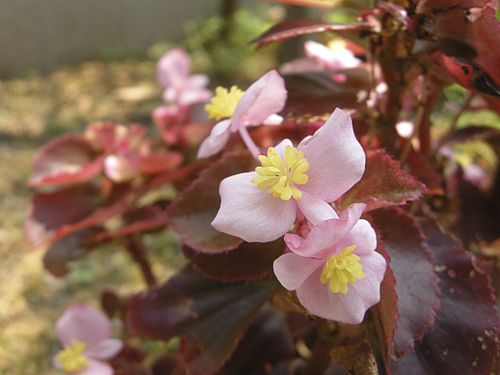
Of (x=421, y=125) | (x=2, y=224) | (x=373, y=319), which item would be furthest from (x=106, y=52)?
(x=373, y=319)

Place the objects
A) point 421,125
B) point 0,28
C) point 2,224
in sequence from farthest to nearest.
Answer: point 0,28 → point 2,224 → point 421,125

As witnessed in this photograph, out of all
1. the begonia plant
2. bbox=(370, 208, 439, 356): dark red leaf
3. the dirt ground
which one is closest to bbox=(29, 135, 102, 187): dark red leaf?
the begonia plant

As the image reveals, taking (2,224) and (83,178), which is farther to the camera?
(2,224)

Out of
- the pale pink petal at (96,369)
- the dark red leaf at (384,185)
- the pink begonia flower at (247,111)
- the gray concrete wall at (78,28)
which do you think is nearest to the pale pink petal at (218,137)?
the pink begonia flower at (247,111)

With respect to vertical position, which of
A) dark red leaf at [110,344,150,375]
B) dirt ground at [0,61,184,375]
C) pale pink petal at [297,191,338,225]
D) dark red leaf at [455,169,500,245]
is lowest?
dirt ground at [0,61,184,375]

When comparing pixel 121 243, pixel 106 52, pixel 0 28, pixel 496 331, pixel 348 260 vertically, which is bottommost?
pixel 106 52

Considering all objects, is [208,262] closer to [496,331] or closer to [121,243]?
[496,331]

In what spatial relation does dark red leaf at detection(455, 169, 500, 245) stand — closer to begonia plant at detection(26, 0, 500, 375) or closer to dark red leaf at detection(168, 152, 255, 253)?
begonia plant at detection(26, 0, 500, 375)
